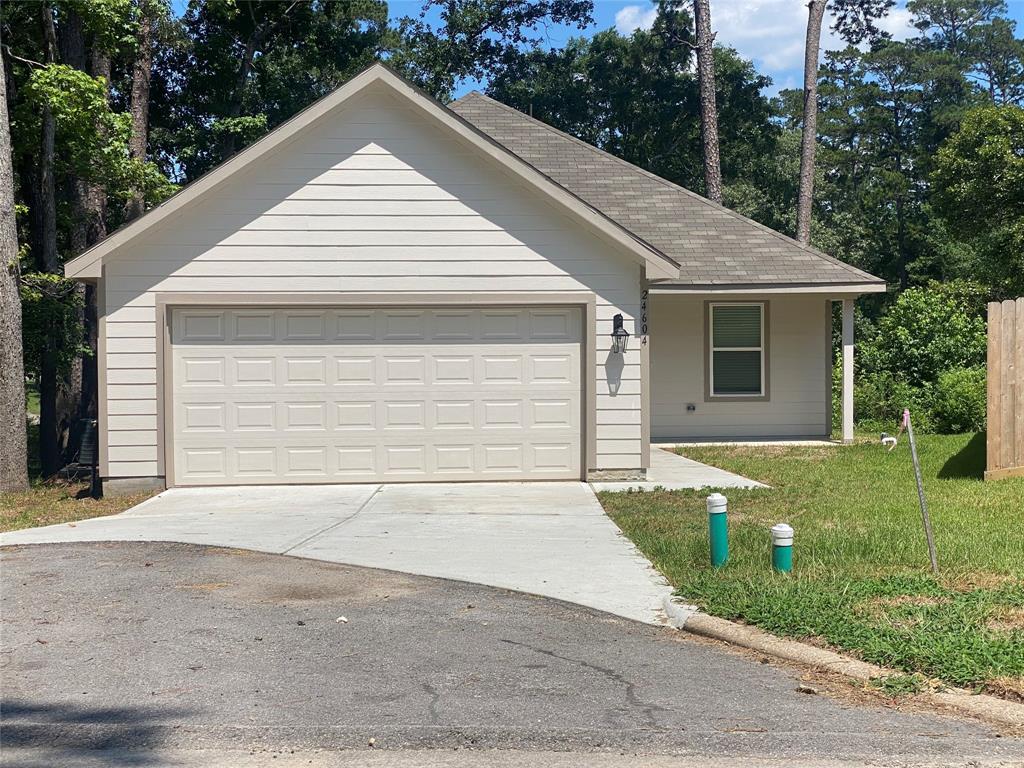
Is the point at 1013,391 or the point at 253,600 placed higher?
the point at 1013,391

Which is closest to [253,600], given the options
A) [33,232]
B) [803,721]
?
[803,721]

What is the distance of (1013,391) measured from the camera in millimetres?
12961

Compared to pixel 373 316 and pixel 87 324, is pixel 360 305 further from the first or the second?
pixel 87 324

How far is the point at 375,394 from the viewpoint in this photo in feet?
45.5

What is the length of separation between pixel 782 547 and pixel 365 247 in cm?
750

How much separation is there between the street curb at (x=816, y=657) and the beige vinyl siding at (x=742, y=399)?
11984 millimetres

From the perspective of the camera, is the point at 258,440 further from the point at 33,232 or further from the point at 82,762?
the point at 33,232

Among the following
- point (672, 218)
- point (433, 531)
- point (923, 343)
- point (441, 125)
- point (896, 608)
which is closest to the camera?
point (896, 608)

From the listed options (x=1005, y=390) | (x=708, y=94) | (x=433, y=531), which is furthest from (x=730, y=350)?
(x=708, y=94)

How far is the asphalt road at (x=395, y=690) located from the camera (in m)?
4.83

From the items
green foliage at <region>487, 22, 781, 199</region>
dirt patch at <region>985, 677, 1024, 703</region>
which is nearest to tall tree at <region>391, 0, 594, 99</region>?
green foliage at <region>487, 22, 781, 199</region>

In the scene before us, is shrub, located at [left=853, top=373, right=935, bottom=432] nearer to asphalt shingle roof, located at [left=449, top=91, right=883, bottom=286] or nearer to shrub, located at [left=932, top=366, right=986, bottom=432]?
shrub, located at [left=932, top=366, right=986, bottom=432]

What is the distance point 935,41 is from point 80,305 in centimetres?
5341

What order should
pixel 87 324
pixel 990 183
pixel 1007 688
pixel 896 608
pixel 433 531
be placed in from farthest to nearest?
pixel 990 183
pixel 87 324
pixel 433 531
pixel 896 608
pixel 1007 688
